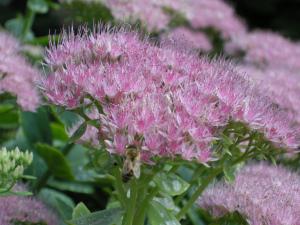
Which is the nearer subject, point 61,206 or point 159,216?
point 159,216

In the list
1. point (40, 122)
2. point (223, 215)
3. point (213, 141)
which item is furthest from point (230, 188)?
point (40, 122)

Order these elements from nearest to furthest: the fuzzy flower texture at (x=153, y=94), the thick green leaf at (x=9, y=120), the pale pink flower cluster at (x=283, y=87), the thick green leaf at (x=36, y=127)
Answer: the fuzzy flower texture at (x=153, y=94), the pale pink flower cluster at (x=283, y=87), the thick green leaf at (x=9, y=120), the thick green leaf at (x=36, y=127)

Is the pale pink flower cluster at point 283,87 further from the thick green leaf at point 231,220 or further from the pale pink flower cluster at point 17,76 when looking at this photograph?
the pale pink flower cluster at point 17,76

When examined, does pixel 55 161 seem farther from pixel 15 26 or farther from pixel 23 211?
pixel 15 26

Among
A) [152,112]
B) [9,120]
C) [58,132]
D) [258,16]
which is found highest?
[152,112]

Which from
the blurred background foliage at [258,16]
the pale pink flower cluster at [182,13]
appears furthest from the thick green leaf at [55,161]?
the blurred background foliage at [258,16]

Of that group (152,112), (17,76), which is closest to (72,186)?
(17,76)

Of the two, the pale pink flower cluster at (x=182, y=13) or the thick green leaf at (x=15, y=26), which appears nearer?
A: the pale pink flower cluster at (x=182, y=13)

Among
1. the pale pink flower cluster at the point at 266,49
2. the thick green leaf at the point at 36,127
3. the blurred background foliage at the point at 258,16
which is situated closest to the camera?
the thick green leaf at the point at 36,127
